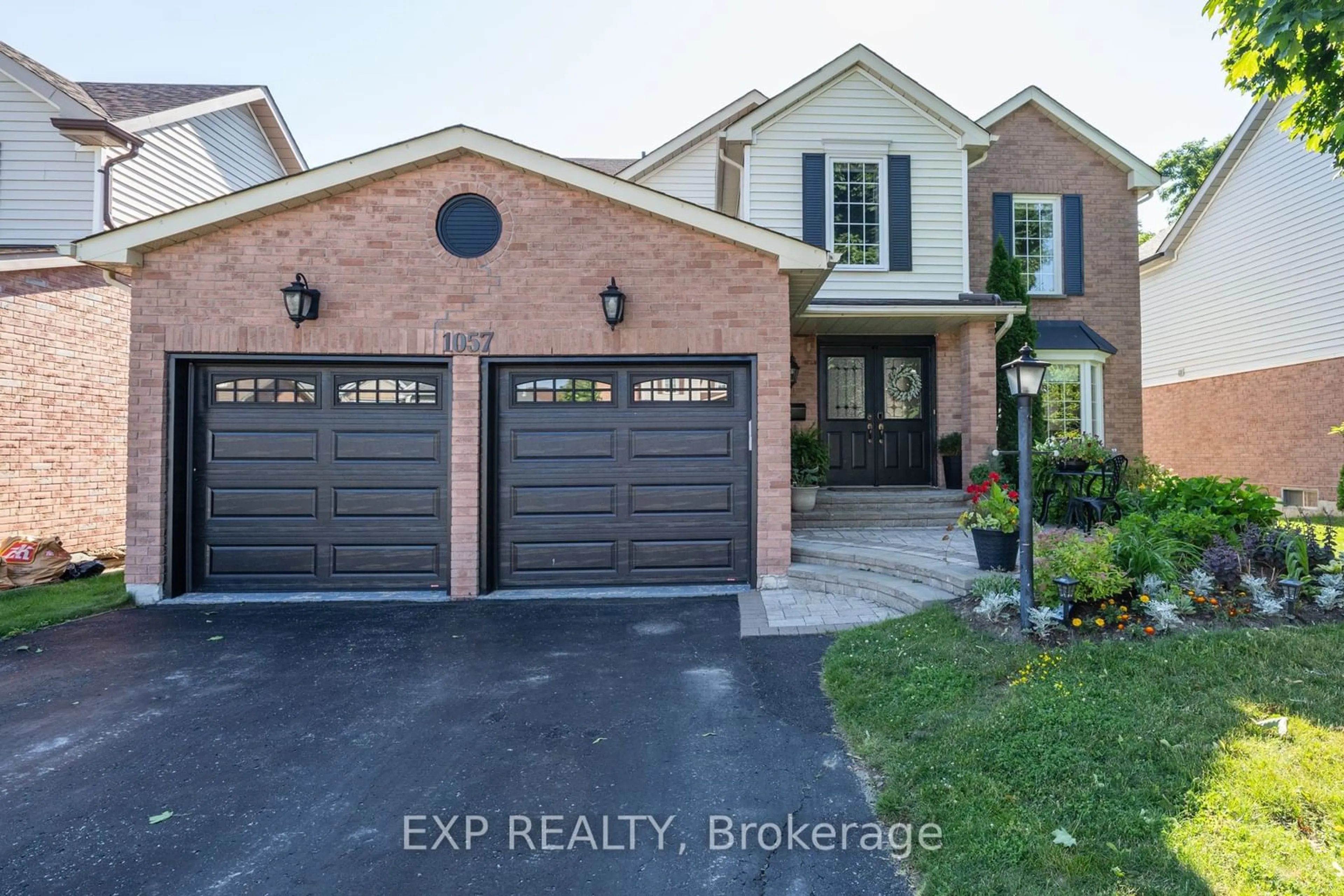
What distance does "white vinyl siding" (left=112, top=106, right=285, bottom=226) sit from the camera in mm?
9875

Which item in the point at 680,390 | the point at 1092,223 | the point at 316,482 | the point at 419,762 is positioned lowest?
the point at 419,762

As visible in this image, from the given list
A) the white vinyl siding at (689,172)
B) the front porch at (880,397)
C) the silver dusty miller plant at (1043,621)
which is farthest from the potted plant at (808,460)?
the white vinyl siding at (689,172)

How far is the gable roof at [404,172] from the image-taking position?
6184mm

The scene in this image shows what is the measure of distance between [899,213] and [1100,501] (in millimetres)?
5335

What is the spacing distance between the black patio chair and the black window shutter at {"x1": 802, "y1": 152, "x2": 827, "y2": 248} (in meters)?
4.88

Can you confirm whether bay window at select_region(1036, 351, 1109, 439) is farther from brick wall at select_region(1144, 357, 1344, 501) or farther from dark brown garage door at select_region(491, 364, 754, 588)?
dark brown garage door at select_region(491, 364, 754, 588)

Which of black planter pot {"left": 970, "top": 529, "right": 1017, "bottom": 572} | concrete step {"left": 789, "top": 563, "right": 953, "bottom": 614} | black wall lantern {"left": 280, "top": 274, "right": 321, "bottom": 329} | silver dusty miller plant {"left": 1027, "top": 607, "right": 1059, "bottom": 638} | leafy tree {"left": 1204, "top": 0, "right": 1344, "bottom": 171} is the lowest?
concrete step {"left": 789, "top": 563, "right": 953, "bottom": 614}

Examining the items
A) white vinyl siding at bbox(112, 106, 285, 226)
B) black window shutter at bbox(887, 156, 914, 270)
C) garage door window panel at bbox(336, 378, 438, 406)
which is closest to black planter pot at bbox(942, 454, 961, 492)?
black window shutter at bbox(887, 156, 914, 270)

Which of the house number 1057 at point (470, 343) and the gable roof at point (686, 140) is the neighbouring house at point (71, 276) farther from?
the gable roof at point (686, 140)

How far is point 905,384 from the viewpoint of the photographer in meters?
10.2

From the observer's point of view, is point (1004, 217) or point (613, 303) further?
point (1004, 217)

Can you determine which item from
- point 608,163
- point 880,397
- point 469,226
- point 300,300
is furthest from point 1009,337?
point 608,163

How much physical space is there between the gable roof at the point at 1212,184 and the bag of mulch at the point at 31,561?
17996 mm

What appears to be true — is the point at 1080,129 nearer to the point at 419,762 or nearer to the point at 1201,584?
the point at 1201,584
